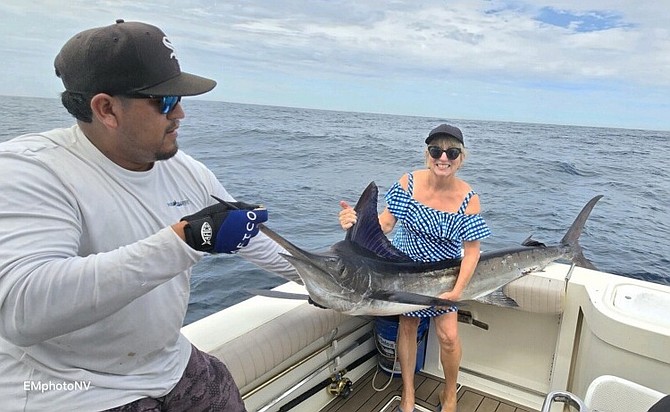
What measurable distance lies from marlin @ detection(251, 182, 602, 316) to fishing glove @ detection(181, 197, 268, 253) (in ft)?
0.28

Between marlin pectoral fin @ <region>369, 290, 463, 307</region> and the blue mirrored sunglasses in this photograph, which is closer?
the blue mirrored sunglasses

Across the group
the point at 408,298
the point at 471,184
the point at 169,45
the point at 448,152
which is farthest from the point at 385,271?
the point at 471,184

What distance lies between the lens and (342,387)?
8.60 feet

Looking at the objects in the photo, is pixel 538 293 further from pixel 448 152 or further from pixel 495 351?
pixel 448 152

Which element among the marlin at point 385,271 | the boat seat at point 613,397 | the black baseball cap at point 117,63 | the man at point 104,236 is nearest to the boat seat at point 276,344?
the marlin at point 385,271

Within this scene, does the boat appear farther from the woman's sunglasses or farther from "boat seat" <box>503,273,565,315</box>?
the woman's sunglasses

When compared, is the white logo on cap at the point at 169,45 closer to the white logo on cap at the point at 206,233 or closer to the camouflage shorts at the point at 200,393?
the white logo on cap at the point at 206,233

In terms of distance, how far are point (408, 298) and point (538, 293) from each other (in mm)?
1005

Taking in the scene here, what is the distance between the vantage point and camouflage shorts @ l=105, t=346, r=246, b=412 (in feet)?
4.54

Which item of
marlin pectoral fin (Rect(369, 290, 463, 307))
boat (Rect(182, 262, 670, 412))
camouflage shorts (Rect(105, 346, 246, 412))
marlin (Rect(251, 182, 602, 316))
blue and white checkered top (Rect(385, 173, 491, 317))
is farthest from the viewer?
blue and white checkered top (Rect(385, 173, 491, 317))

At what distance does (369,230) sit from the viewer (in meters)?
2.12

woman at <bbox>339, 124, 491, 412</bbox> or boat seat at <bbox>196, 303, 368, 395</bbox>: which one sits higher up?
woman at <bbox>339, 124, 491, 412</bbox>

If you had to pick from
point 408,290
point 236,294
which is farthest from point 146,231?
point 236,294

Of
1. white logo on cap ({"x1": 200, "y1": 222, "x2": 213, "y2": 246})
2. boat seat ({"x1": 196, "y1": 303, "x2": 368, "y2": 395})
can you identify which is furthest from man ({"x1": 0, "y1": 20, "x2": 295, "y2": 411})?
boat seat ({"x1": 196, "y1": 303, "x2": 368, "y2": 395})
